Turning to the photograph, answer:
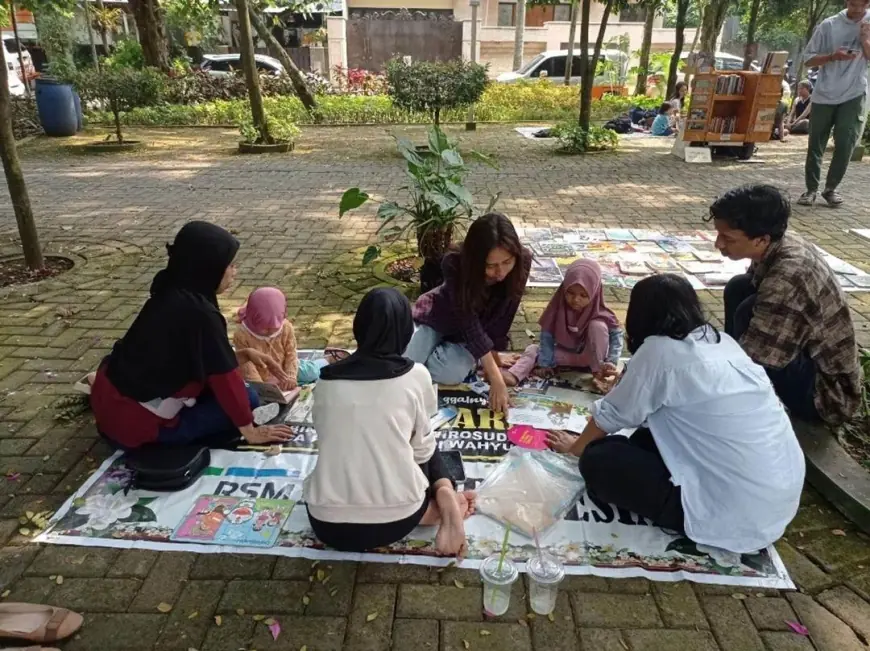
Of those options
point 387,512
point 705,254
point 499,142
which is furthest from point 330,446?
point 499,142

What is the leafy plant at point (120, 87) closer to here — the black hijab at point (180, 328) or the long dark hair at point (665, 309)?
the black hijab at point (180, 328)

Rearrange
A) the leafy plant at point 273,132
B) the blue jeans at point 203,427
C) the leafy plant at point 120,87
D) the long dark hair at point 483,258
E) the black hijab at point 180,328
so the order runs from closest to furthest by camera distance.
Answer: the black hijab at point 180,328 → the blue jeans at point 203,427 → the long dark hair at point 483,258 → the leafy plant at point 273,132 → the leafy plant at point 120,87

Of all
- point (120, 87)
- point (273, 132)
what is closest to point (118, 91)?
point (120, 87)

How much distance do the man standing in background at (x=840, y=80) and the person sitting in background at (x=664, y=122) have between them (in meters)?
5.64

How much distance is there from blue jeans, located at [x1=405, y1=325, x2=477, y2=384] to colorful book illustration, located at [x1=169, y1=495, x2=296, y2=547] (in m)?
1.07

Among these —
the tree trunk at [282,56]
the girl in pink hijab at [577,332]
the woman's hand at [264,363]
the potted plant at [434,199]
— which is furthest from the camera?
the tree trunk at [282,56]

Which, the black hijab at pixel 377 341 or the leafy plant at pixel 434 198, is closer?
the black hijab at pixel 377 341

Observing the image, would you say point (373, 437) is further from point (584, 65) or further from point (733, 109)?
point (733, 109)

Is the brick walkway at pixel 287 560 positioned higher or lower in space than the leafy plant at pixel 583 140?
lower

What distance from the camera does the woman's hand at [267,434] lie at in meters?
2.54

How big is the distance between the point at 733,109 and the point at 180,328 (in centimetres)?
939

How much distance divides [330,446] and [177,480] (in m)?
0.81

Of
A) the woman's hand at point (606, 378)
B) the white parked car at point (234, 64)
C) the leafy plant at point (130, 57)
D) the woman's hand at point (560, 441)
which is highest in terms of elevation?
the leafy plant at point (130, 57)

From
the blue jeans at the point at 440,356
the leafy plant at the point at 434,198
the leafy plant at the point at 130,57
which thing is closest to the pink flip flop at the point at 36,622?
the blue jeans at the point at 440,356
